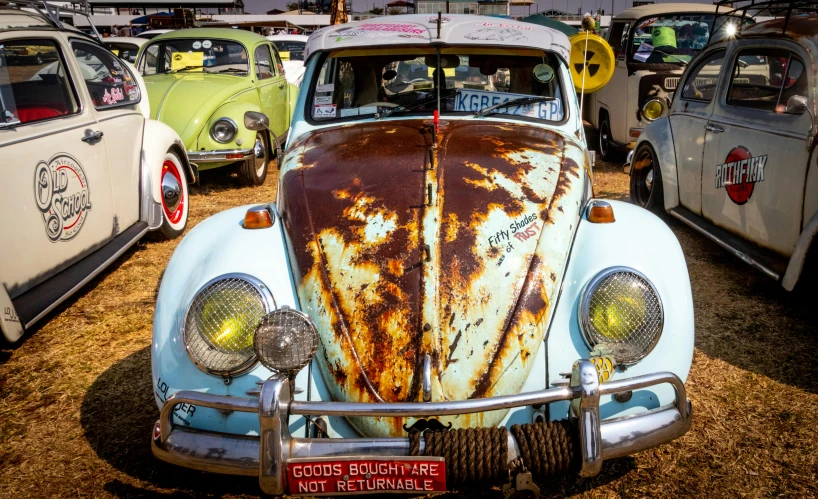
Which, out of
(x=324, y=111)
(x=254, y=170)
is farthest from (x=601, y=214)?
(x=254, y=170)

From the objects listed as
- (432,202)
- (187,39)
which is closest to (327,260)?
(432,202)

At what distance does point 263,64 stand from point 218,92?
4.72 feet

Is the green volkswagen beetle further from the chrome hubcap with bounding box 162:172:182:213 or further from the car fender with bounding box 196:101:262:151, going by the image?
the chrome hubcap with bounding box 162:172:182:213

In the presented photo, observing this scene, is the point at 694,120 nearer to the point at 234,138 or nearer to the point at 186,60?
the point at 234,138

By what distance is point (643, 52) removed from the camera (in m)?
7.59

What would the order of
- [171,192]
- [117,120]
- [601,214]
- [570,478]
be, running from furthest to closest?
1. [171,192]
2. [117,120]
3. [601,214]
4. [570,478]

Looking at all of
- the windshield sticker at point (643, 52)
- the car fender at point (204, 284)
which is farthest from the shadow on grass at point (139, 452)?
the windshield sticker at point (643, 52)

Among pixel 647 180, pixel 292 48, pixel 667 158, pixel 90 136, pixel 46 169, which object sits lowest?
pixel 647 180

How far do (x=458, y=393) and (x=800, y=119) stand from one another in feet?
9.32

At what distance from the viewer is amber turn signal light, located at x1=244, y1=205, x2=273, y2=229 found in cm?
264

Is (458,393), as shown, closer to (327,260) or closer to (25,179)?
(327,260)

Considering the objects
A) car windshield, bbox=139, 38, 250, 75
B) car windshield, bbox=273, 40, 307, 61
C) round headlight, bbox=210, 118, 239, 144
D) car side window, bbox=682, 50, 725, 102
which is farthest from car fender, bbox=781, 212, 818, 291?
car windshield, bbox=273, 40, 307, 61

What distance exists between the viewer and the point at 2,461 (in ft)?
8.63

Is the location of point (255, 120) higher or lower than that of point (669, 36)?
lower
